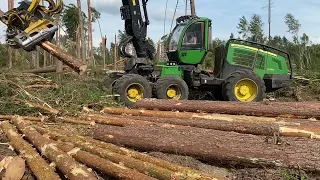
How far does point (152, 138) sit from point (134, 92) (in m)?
4.13

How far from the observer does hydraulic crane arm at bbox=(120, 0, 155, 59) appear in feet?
33.7

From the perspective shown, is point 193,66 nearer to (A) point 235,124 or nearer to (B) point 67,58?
(B) point 67,58

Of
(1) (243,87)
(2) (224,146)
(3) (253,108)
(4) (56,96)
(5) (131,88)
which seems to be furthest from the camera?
(1) (243,87)

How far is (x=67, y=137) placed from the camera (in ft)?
19.2

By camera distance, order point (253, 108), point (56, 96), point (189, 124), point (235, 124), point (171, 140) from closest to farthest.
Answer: point (171, 140)
point (235, 124)
point (189, 124)
point (253, 108)
point (56, 96)

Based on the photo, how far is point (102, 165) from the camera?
456cm

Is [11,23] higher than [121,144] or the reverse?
higher

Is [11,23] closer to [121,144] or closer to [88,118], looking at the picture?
[88,118]

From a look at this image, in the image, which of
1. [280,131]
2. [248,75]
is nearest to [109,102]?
[248,75]

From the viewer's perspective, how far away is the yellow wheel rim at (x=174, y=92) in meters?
9.84

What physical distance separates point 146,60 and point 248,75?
2620mm

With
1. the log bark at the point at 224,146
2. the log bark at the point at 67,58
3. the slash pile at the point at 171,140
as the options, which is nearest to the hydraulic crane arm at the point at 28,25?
the log bark at the point at 67,58

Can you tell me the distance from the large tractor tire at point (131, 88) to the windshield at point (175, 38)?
1.52 meters

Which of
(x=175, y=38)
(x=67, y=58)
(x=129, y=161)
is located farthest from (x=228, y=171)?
(x=175, y=38)
